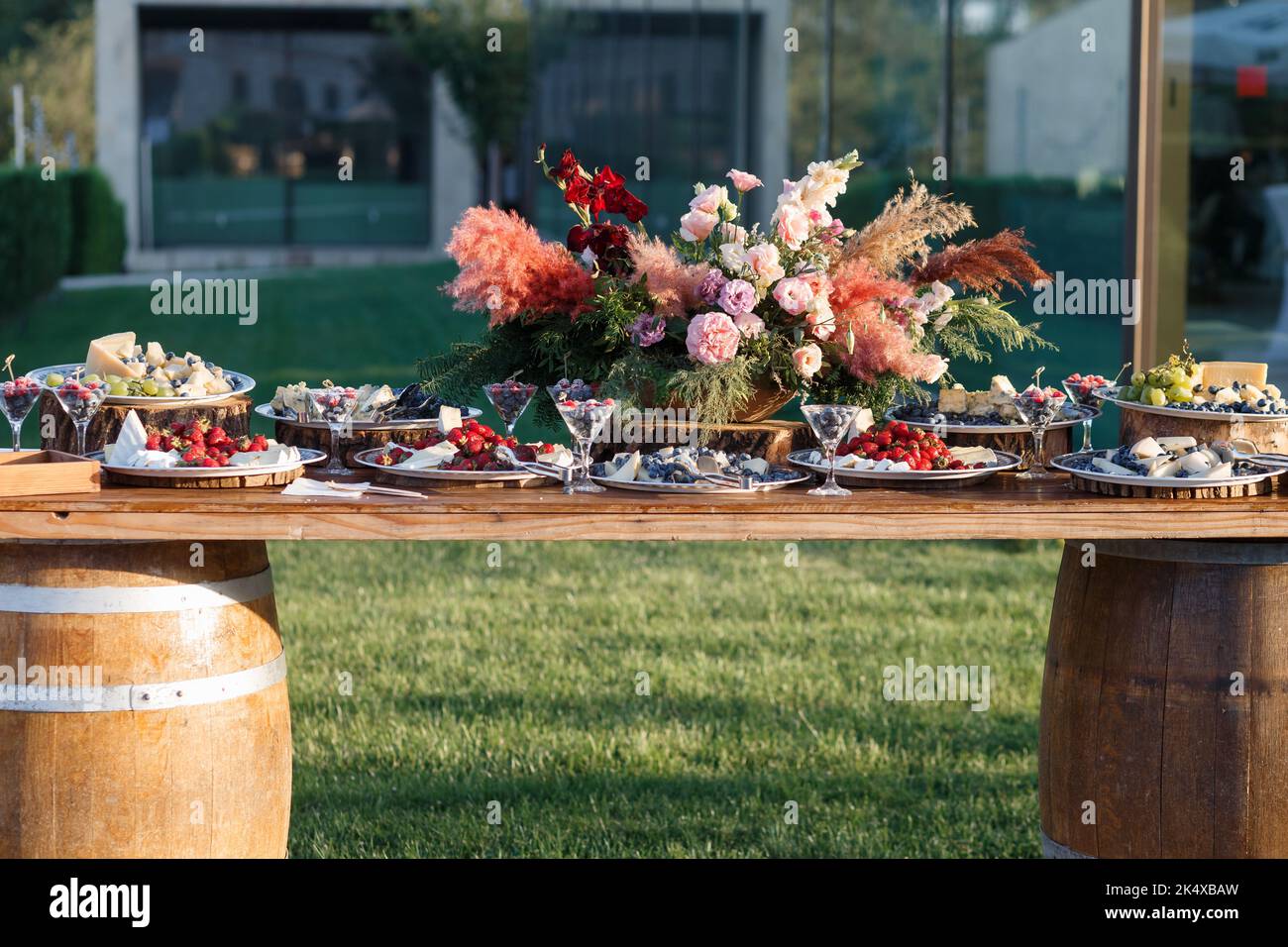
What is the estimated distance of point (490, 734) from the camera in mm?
5461

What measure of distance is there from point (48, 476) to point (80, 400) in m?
0.41

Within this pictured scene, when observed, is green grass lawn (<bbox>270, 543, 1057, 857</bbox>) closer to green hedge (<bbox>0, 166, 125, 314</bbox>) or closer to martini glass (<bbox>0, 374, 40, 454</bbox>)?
martini glass (<bbox>0, 374, 40, 454</bbox>)

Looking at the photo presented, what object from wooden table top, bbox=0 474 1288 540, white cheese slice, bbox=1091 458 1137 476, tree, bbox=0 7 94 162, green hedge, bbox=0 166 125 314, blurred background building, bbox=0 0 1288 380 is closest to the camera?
wooden table top, bbox=0 474 1288 540

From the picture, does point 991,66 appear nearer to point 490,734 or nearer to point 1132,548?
point 490,734

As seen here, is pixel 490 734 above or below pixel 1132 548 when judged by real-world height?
below

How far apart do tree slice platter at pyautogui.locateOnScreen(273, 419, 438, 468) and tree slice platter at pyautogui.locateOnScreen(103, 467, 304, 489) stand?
0.48 m

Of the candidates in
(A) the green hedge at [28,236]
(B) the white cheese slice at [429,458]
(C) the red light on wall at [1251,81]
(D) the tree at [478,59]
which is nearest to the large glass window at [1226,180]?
(C) the red light on wall at [1251,81]

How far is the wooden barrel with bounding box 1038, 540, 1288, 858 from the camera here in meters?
3.40

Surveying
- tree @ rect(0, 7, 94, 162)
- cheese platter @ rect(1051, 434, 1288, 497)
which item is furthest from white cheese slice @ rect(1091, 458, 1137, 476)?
tree @ rect(0, 7, 94, 162)

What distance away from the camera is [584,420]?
3297 mm

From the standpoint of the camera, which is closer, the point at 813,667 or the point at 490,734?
the point at 490,734

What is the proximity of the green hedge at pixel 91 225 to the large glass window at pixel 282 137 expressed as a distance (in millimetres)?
2775

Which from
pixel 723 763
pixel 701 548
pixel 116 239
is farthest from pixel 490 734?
pixel 116 239

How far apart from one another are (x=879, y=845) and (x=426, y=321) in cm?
1268
